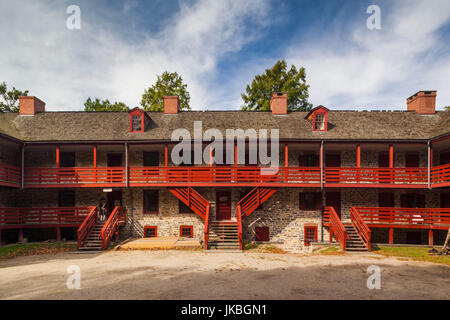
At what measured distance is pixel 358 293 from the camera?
9.08 metres

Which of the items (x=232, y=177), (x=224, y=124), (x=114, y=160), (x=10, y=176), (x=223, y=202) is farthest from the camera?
(x=224, y=124)

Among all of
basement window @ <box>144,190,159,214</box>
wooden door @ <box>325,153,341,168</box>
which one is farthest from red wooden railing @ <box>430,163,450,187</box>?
basement window @ <box>144,190,159,214</box>

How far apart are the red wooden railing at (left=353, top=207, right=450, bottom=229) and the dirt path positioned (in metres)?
4.15

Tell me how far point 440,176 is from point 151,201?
64.8 feet

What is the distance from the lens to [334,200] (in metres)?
20.0

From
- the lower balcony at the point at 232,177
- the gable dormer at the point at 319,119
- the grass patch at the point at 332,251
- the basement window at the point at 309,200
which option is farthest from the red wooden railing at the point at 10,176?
the gable dormer at the point at 319,119

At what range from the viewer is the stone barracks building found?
18281mm

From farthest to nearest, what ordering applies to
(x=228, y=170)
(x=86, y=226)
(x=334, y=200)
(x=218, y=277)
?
(x=334, y=200) → (x=228, y=170) → (x=86, y=226) → (x=218, y=277)

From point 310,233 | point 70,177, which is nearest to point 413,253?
point 310,233

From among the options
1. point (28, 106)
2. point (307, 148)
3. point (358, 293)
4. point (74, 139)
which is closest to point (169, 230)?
point (74, 139)

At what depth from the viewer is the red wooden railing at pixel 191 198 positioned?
18344mm

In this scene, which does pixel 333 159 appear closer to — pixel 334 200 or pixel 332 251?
pixel 334 200
